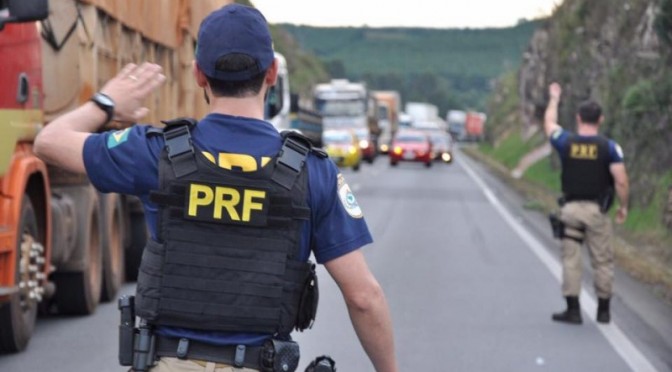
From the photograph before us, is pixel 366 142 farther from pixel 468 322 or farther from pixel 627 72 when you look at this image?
pixel 468 322

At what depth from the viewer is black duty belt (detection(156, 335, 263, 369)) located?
4.21 metres

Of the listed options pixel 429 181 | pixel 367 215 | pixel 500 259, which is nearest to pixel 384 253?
pixel 500 259

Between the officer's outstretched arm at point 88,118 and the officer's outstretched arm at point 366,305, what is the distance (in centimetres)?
68

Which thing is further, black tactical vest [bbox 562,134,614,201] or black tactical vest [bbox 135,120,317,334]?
black tactical vest [bbox 562,134,614,201]

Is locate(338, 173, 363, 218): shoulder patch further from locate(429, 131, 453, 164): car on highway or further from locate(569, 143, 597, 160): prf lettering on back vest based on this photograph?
locate(429, 131, 453, 164): car on highway

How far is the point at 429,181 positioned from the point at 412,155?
15.3 metres

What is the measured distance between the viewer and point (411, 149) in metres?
63.4

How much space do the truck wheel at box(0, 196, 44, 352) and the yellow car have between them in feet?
142

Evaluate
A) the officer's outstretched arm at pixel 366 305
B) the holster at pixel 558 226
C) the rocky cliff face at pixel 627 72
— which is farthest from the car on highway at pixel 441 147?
the officer's outstretched arm at pixel 366 305

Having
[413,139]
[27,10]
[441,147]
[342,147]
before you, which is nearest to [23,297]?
[27,10]

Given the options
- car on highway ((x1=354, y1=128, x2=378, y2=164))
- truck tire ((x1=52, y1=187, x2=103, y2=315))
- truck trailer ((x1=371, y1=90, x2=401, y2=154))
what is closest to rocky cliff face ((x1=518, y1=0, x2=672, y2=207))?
truck tire ((x1=52, y1=187, x2=103, y2=315))

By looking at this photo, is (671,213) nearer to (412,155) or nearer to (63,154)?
(63,154)

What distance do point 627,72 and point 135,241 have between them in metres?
18.8

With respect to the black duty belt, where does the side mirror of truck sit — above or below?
above
